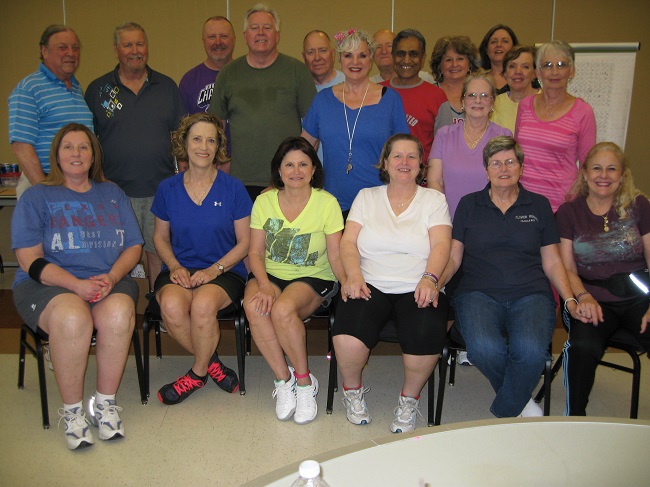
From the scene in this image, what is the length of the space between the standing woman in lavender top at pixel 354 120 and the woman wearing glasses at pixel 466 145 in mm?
256

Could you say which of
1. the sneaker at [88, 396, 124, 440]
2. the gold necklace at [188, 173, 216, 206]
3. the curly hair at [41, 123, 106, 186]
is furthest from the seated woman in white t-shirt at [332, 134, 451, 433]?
the curly hair at [41, 123, 106, 186]

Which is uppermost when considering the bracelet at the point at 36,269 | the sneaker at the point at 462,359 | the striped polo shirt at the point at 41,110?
the striped polo shirt at the point at 41,110

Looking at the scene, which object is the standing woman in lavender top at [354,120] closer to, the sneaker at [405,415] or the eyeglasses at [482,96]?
the eyeglasses at [482,96]

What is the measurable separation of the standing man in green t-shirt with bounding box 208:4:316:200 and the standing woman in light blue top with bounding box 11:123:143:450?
86 cm

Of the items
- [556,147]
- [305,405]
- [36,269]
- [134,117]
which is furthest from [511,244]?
[134,117]

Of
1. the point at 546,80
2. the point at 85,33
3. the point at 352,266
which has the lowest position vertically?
the point at 352,266

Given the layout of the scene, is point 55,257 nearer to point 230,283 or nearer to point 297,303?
point 230,283

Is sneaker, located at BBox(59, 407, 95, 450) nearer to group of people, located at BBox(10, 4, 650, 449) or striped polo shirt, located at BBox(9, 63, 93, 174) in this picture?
group of people, located at BBox(10, 4, 650, 449)

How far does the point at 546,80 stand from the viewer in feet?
9.72

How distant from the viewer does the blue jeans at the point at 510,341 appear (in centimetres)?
240

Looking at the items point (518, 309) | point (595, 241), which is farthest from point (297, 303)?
point (595, 241)

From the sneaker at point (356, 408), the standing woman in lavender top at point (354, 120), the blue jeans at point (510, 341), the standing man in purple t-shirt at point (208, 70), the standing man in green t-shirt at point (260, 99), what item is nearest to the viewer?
the blue jeans at point (510, 341)

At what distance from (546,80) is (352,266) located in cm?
144

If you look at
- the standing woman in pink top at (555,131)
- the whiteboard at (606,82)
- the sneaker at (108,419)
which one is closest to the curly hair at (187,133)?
the sneaker at (108,419)
